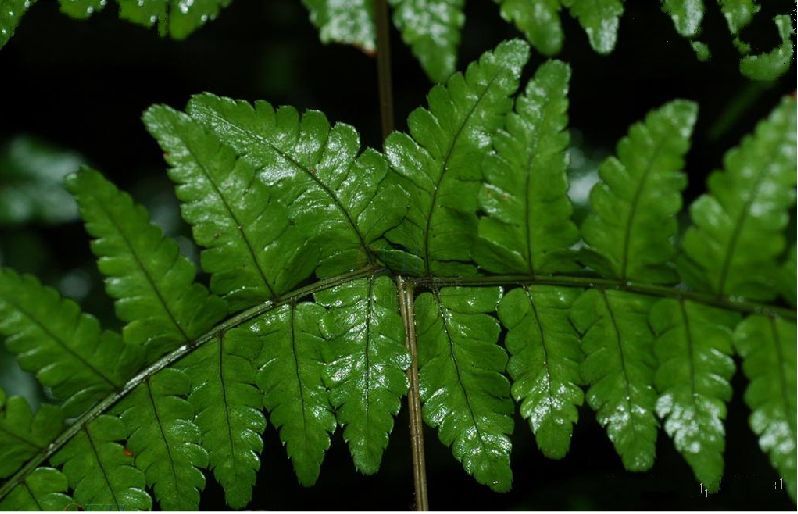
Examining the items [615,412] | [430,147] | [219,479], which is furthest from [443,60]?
[219,479]

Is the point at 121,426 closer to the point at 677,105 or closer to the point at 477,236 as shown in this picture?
the point at 477,236

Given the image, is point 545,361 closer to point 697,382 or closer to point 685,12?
point 697,382

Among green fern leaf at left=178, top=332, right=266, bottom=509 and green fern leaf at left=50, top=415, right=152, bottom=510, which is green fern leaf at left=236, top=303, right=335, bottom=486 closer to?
green fern leaf at left=178, top=332, right=266, bottom=509

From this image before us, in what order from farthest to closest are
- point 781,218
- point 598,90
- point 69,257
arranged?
point 69,257 < point 598,90 < point 781,218

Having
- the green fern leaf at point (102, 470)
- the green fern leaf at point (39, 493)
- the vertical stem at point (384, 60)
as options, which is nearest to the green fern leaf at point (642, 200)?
the vertical stem at point (384, 60)

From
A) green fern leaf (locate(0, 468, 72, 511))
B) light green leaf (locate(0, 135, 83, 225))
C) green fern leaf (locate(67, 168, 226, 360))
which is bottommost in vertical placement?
green fern leaf (locate(0, 468, 72, 511))

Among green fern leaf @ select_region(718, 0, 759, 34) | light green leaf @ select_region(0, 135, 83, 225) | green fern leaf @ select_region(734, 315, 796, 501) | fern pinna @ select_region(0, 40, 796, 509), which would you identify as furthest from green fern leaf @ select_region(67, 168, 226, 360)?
light green leaf @ select_region(0, 135, 83, 225)

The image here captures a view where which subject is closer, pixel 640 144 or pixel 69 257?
pixel 640 144

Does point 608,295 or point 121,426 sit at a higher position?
point 608,295
